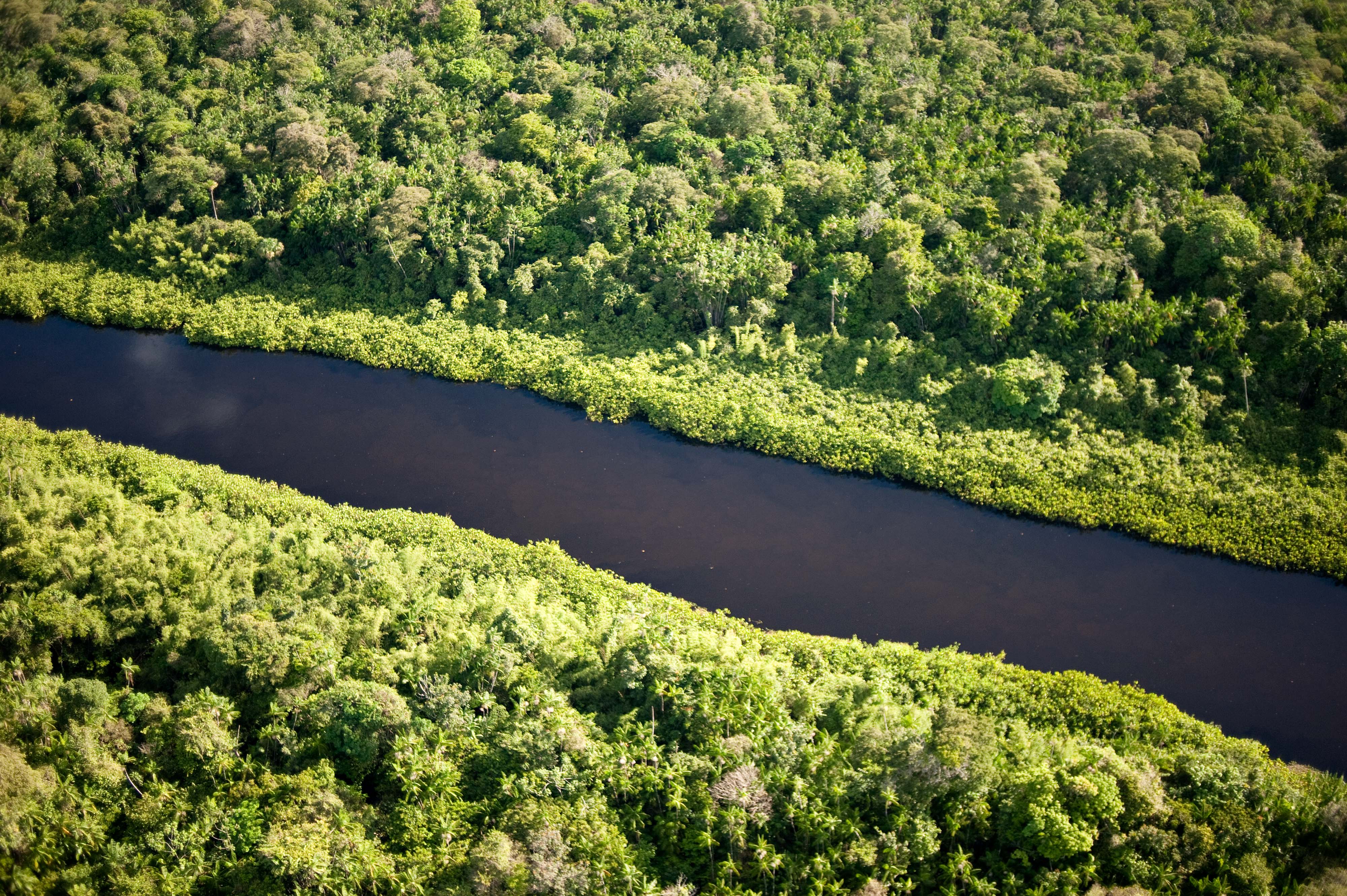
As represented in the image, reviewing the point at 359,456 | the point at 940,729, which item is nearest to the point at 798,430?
the point at 940,729

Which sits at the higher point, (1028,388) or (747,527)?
(1028,388)

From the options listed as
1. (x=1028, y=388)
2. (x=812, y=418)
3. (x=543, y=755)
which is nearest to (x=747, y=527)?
(x=812, y=418)

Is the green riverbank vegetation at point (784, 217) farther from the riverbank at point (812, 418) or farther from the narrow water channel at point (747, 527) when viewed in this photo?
the narrow water channel at point (747, 527)

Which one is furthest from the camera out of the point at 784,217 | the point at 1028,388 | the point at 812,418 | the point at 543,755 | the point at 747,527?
the point at 784,217

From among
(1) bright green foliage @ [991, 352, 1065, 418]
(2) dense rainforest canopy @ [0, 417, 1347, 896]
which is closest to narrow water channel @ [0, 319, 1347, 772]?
(2) dense rainforest canopy @ [0, 417, 1347, 896]

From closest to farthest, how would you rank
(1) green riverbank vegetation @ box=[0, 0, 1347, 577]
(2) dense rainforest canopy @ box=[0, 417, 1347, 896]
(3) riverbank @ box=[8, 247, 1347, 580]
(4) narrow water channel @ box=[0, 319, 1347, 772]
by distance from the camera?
(2) dense rainforest canopy @ box=[0, 417, 1347, 896], (4) narrow water channel @ box=[0, 319, 1347, 772], (3) riverbank @ box=[8, 247, 1347, 580], (1) green riverbank vegetation @ box=[0, 0, 1347, 577]

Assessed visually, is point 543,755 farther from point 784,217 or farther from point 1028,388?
point 784,217

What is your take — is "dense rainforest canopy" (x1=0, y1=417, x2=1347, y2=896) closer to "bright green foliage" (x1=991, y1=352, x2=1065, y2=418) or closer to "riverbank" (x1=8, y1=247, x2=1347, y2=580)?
"riverbank" (x1=8, y1=247, x2=1347, y2=580)
